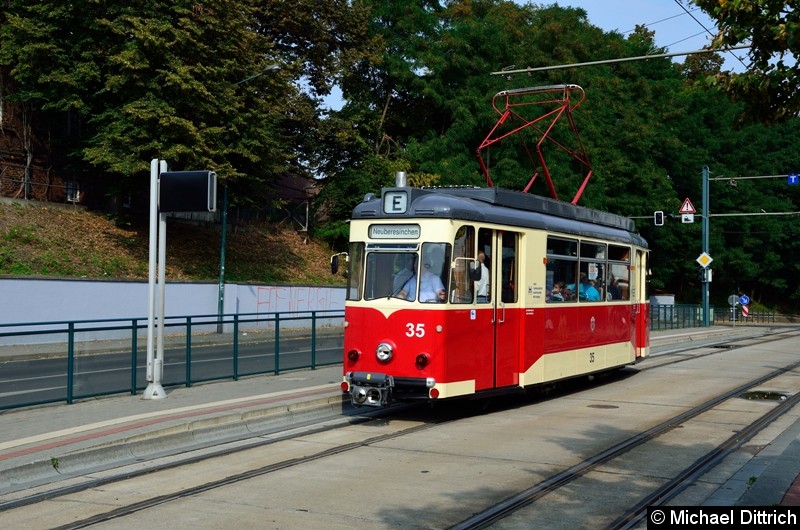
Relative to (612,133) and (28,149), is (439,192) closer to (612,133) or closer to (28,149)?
(28,149)

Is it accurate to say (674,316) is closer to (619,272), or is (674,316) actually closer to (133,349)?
(619,272)

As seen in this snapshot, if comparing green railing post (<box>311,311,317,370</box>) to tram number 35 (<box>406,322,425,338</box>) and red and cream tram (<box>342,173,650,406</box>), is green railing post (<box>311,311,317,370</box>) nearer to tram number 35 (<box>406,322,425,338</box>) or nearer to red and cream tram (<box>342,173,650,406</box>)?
red and cream tram (<box>342,173,650,406</box>)

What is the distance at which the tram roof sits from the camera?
504 inches

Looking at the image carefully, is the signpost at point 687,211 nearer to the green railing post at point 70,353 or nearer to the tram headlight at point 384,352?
the tram headlight at point 384,352

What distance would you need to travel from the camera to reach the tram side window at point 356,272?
523 inches

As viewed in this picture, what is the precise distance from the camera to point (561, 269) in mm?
15547

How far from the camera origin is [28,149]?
38594mm

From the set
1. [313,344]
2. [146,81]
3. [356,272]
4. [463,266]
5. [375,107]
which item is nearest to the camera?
[463,266]

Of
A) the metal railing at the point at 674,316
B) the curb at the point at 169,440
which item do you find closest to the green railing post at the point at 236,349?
the curb at the point at 169,440

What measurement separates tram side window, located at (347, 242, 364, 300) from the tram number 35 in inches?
40.7

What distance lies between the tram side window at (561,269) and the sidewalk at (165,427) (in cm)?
404

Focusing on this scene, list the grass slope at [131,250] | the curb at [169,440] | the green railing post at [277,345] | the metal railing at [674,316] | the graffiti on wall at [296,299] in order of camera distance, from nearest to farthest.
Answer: the curb at [169,440] < the green railing post at [277,345] < the grass slope at [131,250] < the graffiti on wall at [296,299] < the metal railing at [674,316]

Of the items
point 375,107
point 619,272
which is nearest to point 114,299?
point 619,272

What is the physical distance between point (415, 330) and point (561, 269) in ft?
13.3
